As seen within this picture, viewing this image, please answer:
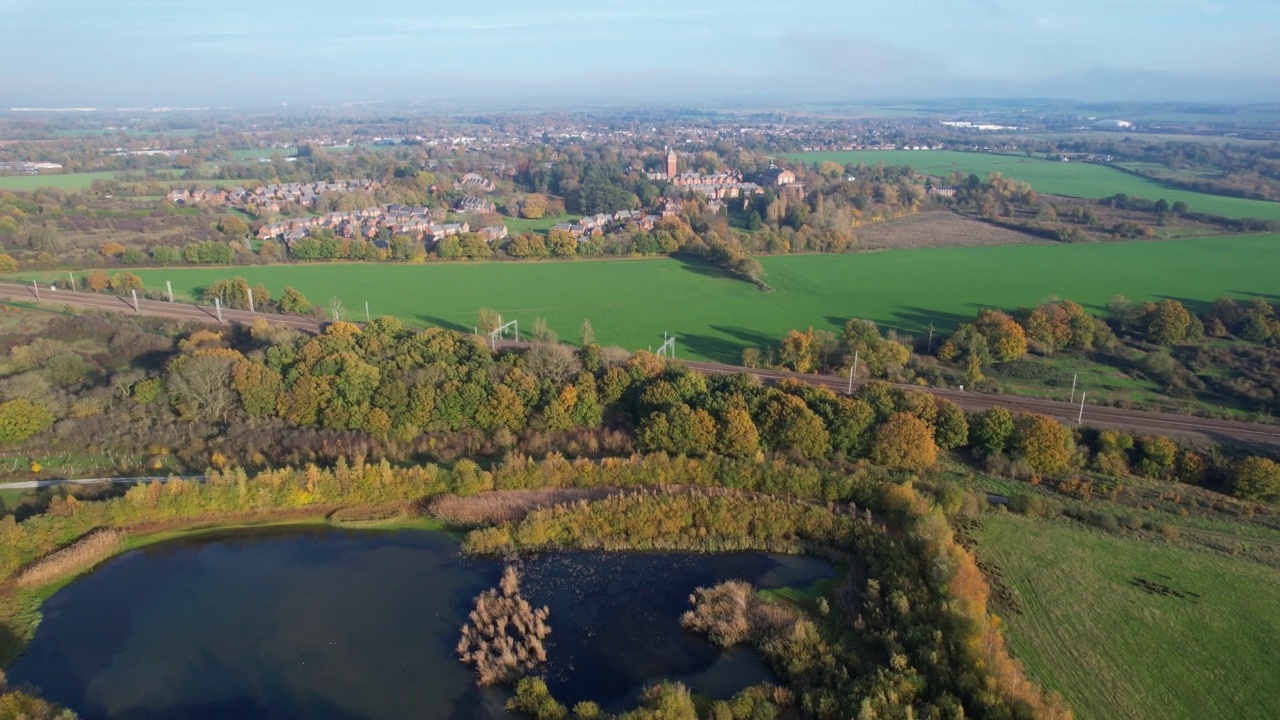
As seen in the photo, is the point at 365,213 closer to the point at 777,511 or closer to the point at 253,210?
the point at 253,210

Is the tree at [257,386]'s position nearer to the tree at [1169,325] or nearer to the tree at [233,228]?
the tree at [233,228]

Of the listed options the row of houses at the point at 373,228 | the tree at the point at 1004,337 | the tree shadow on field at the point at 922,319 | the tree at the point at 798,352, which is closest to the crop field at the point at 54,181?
the row of houses at the point at 373,228

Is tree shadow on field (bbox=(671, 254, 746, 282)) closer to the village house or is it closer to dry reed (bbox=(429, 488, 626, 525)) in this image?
the village house

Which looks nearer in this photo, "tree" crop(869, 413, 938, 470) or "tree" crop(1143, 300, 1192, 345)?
"tree" crop(869, 413, 938, 470)

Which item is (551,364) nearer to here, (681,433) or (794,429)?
(681,433)

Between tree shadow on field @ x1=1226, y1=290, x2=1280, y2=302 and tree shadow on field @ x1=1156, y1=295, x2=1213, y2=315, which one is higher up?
tree shadow on field @ x1=1226, y1=290, x2=1280, y2=302

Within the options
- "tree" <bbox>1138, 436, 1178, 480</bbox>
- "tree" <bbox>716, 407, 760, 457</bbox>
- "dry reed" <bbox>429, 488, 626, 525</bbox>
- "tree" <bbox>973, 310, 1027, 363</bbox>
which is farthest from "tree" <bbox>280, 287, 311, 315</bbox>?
"tree" <bbox>1138, 436, 1178, 480</bbox>
